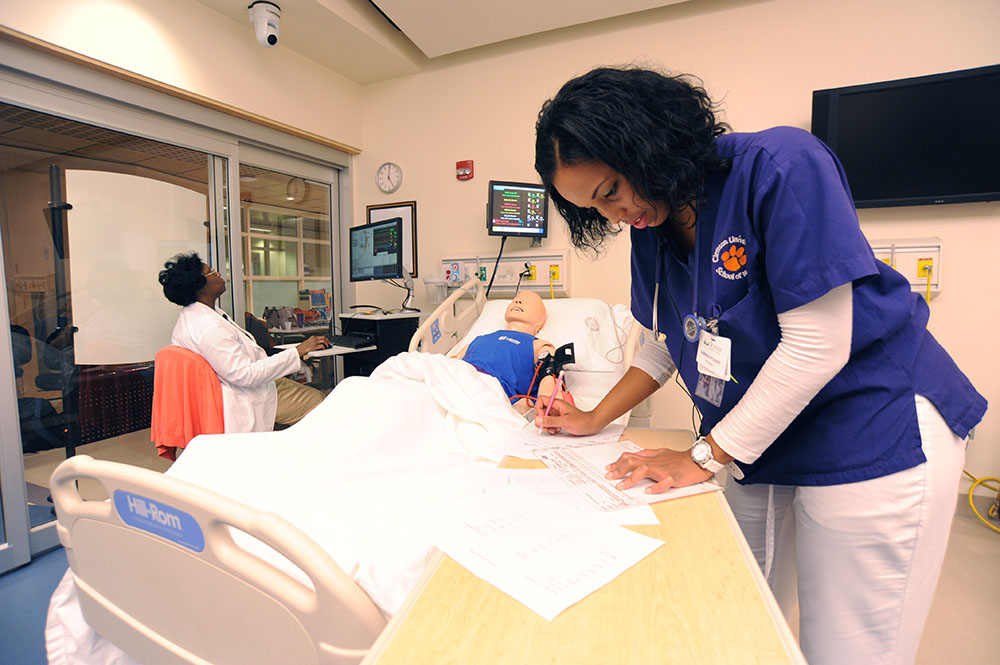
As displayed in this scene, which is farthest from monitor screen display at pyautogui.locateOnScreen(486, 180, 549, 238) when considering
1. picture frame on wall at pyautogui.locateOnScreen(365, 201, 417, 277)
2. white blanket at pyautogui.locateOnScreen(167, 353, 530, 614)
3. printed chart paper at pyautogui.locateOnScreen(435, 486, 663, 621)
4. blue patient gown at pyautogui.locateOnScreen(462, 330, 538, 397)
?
printed chart paper at pyautogui.locateOnScreen(435, 486, 663, 621)

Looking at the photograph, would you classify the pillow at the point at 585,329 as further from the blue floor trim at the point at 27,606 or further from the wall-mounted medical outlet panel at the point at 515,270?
the blue floor trim at the point at 27,606

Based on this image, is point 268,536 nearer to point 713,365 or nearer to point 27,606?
point 713,365

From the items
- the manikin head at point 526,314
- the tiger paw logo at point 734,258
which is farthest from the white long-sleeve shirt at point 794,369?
the manikin head at point 526,314

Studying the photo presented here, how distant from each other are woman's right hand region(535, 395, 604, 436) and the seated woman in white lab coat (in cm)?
165

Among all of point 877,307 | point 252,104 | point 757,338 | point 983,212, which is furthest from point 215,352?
point 983,212

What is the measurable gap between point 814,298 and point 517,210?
7.85 ft

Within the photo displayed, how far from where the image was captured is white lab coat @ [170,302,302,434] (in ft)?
7.16

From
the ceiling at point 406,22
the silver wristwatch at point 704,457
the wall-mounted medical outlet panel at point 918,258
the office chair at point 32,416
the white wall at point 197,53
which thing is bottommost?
the office chair at point 32,416

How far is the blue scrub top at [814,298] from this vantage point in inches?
27.8

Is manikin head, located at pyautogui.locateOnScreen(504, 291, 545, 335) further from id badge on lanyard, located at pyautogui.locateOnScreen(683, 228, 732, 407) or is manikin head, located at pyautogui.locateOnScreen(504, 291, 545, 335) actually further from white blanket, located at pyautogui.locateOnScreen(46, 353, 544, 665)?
id badge on lanyard, located at pyautogui.locateOnScreen(683, 228, 732, 407)

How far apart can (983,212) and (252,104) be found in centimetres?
374

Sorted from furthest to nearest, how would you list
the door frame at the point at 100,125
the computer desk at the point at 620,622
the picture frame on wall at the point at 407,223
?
the picture frame on wall at the point at 407,223, the door frame at the point at 100,125, the computer desk at the point at 620,622

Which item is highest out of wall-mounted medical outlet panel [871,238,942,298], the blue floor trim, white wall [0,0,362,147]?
white wall [0,0,362,147]

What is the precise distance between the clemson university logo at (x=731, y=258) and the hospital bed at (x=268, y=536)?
58 cm
